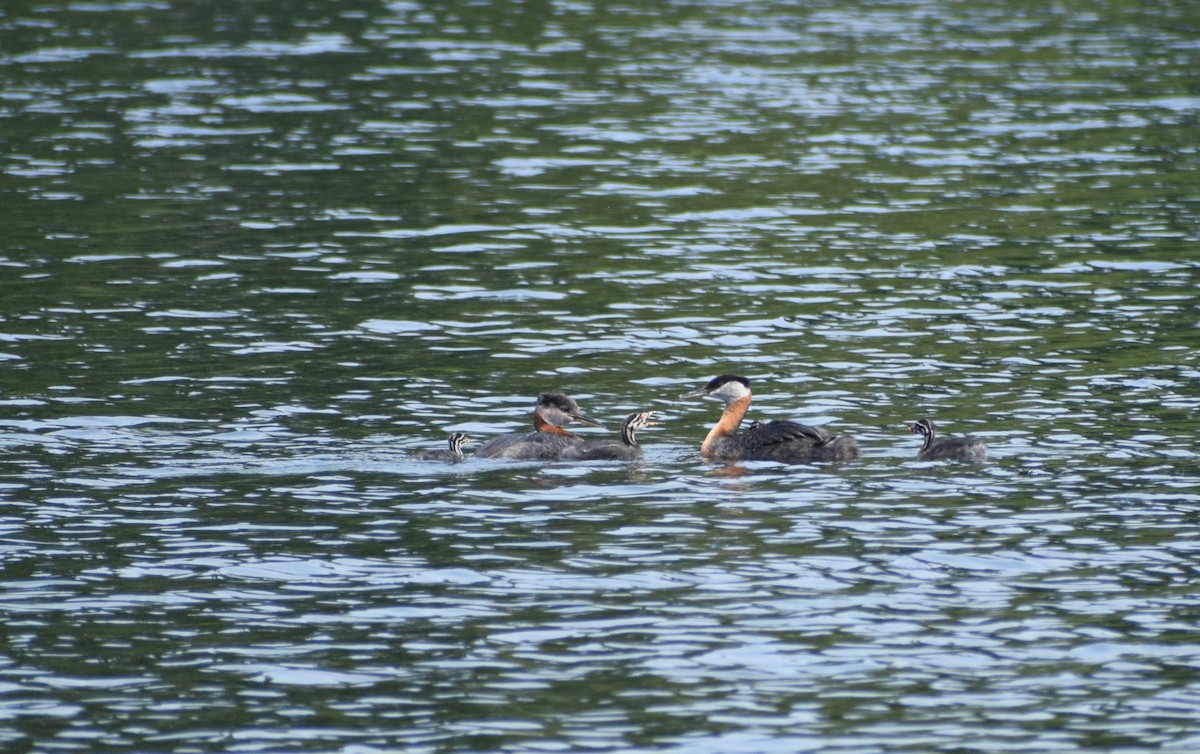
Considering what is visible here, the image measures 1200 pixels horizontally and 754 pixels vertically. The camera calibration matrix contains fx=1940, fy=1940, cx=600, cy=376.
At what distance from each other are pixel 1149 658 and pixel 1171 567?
183 centimetres

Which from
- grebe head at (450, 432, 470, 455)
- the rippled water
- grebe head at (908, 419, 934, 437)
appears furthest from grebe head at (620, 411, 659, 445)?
grebe head at (908, 419, 934, 437)

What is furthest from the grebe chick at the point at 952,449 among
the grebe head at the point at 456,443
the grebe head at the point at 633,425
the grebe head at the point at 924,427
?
the grebe head at the point at 456,443

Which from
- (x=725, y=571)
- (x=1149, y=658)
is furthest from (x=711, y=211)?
(x=1149, y=658)

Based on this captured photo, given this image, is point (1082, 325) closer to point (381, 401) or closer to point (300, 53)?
point (381, 401)

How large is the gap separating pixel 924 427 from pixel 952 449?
0.62 metres

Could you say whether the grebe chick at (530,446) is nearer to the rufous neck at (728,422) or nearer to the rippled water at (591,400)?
the rippled water at (591,400)

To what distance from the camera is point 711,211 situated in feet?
103

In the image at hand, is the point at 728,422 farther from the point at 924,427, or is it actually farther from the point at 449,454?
the point at 449,454

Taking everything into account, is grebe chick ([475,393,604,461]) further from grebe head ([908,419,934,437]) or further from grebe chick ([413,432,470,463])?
grebe head ([908,419,934,437])

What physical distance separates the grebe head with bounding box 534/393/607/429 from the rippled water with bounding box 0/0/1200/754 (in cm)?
62

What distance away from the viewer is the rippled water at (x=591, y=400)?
11.9 metres

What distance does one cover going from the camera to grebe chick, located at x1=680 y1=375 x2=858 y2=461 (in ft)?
56.6

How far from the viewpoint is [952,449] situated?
16.8 meters

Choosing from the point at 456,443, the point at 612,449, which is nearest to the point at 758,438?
the point at 612,449
